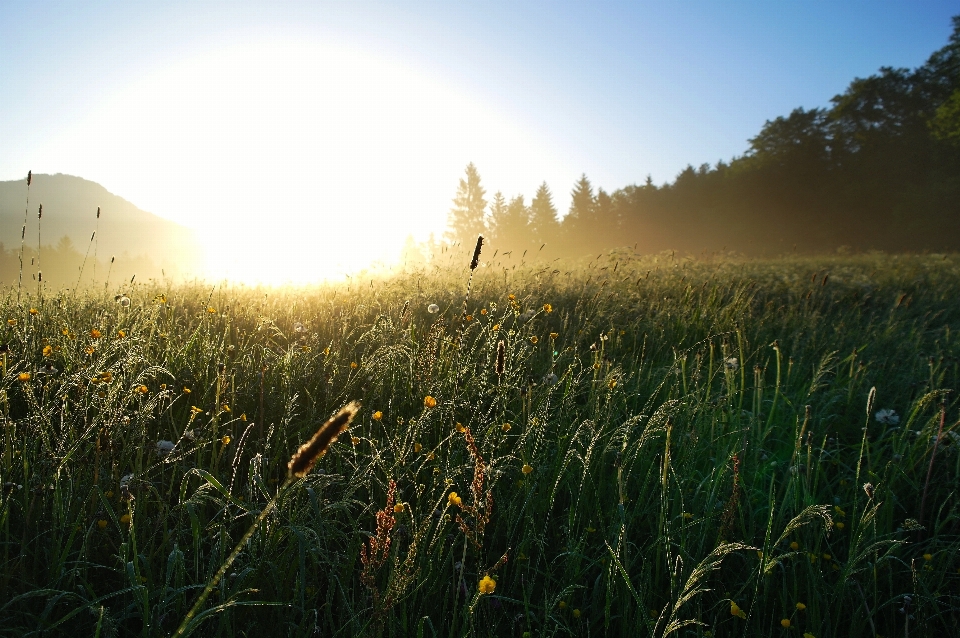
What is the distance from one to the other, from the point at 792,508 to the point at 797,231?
35.0 m

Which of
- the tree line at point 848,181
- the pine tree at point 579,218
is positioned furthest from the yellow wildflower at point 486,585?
the pine tree at point 579,218

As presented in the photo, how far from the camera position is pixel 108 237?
7254 inches

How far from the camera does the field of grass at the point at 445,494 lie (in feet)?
3.93

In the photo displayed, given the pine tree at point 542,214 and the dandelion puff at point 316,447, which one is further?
the pine tree at point 542,214

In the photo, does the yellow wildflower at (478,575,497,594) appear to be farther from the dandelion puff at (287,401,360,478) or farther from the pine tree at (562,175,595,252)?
the pine tree at (562,175,595,252)

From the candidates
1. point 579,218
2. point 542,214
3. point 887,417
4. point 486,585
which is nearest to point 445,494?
point 486,585

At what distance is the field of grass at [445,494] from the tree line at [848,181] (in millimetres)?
23803

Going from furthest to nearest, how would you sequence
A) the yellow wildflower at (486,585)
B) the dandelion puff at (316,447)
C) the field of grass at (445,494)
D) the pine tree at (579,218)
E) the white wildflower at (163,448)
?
1. the pine tree at (579,218)
2. the white wildflower at (163,448)
3. the field of grass at (445,494)
4. the yellow wildflower at (486,585)
5. the dandelion puff at (316,447)

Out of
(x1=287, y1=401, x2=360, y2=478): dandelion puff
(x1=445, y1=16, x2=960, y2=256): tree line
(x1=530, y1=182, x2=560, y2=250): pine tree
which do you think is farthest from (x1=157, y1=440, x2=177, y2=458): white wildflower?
(x1=530, y1=182, x2=560, y2=250): pine tree

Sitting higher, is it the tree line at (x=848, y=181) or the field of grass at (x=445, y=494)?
the tree line at (x=848, y=181)

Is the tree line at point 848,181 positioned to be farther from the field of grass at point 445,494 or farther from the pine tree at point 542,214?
the field of grass at point 445,494

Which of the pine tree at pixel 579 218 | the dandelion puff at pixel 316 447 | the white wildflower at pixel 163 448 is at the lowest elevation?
the white wildflower at pixel 163 448

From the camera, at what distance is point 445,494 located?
5.58ft

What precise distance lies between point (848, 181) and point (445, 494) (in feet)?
117
